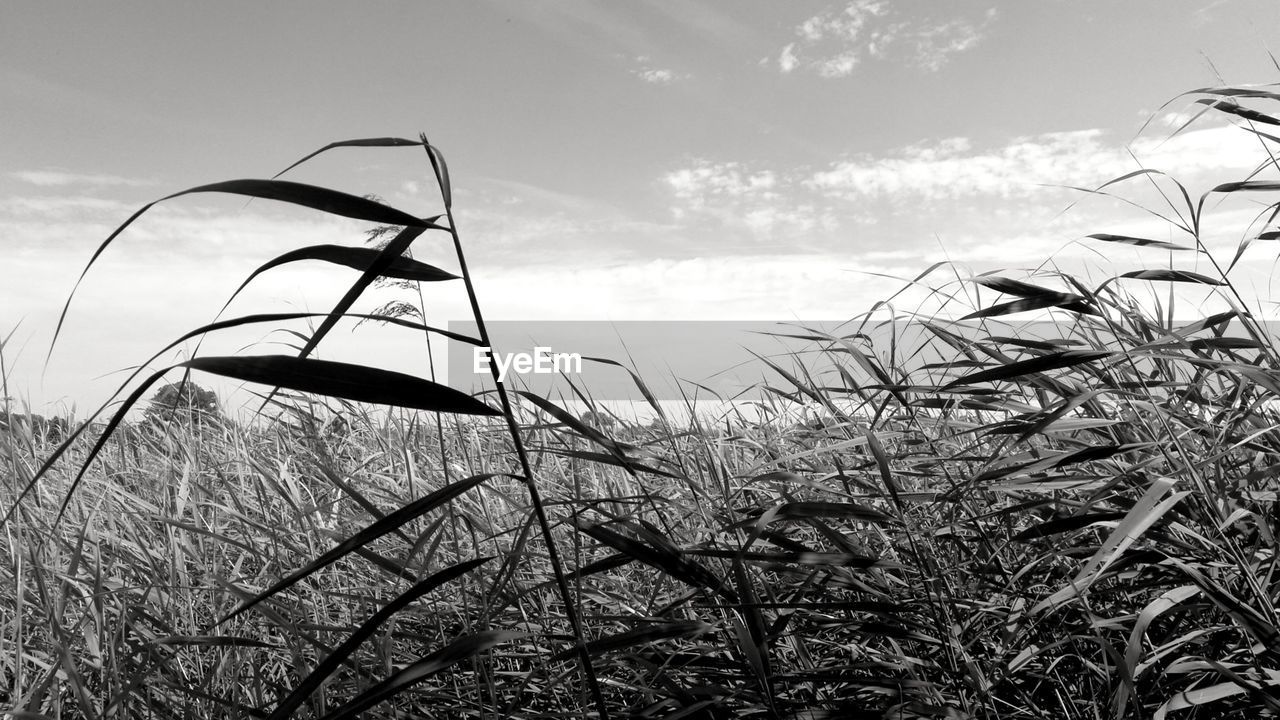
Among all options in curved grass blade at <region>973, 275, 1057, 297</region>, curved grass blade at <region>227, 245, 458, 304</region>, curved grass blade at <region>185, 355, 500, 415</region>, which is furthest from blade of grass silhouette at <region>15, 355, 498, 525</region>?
curved grass blade at <region>973, 275, 1057, 297</region>

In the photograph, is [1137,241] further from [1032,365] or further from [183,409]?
[183,409]

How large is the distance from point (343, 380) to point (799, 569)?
1.05 meters

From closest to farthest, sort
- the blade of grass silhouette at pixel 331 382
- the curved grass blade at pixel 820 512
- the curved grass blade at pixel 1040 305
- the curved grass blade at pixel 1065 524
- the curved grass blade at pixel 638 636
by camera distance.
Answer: the blade of grass silhouette at pixel 331 382 < the curved grass blade at pixel 638 636 < the curved grass blade at pixel 820 512 < the curved grass blade at pixel 1065 524 < the curved grass blade at pixel 1040 305

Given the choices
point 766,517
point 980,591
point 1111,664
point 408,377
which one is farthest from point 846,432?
point 408,377

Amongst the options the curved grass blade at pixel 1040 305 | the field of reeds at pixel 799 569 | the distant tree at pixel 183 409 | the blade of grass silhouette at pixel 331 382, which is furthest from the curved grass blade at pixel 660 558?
Result: the distant tree at pixel 183 409

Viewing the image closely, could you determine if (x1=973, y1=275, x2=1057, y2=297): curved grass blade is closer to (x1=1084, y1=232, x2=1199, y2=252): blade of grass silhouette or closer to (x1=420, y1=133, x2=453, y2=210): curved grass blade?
(x1=1084, y1=232, x2=1199, y2=252): blade of grass silhouette

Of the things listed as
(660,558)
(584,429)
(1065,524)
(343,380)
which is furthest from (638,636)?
(1065,524)

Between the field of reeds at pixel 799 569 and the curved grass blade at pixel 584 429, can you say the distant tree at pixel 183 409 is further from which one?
the curved grass blade at pixel 584 429

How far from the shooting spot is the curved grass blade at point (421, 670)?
3.08 ft

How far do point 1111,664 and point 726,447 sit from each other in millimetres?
1444

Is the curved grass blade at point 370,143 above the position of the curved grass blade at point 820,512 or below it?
above

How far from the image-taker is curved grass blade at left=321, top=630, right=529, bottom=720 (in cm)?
94

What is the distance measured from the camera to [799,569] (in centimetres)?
165

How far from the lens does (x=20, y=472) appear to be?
99.0 inches
